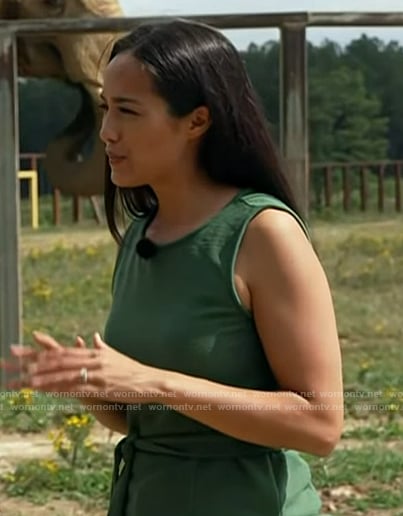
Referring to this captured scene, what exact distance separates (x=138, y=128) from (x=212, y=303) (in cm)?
23

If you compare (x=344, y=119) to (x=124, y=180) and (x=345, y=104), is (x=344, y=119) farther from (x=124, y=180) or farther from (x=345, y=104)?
(x=124, y=180)

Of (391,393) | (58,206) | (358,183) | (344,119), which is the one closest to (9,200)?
(391,393)

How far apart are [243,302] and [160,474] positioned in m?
0.25

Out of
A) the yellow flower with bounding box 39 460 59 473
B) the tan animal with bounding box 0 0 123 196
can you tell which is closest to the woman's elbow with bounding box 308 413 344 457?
the yellow flower with bounding box 39 460 59 473

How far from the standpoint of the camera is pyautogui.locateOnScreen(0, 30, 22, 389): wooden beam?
5.34 meters

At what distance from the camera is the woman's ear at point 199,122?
1.69 m

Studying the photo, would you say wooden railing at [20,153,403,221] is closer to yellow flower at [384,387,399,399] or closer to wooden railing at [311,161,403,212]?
wooden railing at [311,161,403,212]

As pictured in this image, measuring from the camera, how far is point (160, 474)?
5.63 feet

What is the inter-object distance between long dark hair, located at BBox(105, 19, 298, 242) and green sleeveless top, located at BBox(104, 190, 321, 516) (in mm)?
41

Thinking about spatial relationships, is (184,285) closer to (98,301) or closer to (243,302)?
(243,302)

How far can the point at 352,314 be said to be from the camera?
7848 millimetres

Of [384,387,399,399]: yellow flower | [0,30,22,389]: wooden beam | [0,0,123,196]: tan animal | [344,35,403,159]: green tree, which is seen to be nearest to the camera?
[384,387,399,399]: yellow flower

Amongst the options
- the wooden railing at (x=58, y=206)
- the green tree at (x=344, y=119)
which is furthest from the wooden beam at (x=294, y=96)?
the green tree at (x=344, y=119)

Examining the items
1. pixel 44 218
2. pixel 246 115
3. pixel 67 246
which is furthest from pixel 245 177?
pixel 44 218
